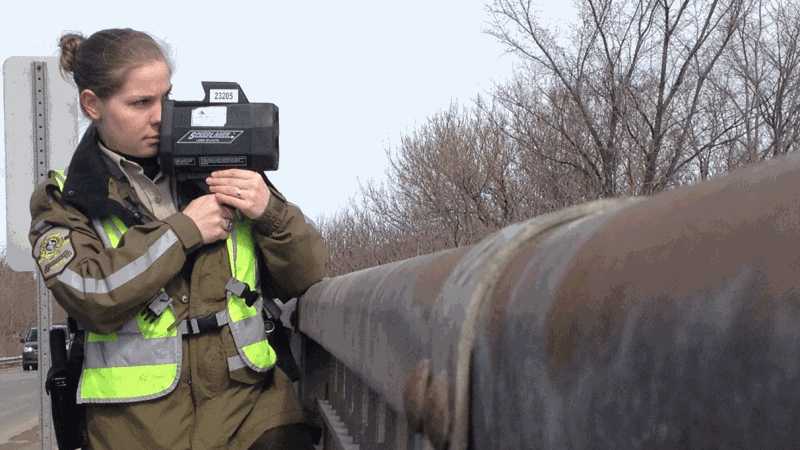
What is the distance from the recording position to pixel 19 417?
13.6 metres

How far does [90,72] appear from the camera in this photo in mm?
2441

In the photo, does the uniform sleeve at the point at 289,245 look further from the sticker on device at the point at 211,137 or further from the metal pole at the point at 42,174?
the metal pole at the point at 42,174

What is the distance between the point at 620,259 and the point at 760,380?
116mm

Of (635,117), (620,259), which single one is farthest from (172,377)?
(635,117)

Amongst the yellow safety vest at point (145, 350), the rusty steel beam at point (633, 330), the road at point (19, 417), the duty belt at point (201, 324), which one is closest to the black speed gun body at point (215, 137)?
the yellow safety vest at point (145, 350)

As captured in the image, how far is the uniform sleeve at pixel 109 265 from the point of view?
84.7 inches

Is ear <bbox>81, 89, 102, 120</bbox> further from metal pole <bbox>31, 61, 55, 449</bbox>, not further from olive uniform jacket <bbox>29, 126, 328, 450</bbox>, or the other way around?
metal pole <bbox>31, 61, 55, 449</bbox>

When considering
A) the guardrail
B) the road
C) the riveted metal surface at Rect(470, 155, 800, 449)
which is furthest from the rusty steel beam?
the guardrail

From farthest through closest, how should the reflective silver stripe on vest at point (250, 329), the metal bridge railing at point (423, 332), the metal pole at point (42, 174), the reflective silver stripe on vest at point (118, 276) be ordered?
the metal pole at point (42, 174) → the reflective silver stripe on vest at point (250, 329) → the reflective silver stripe on vest at point (118, 276) → the metal bridge railing at point (423, 332)

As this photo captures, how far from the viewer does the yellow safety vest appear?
7.38 feet

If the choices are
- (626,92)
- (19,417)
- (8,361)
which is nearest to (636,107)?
(626,92)

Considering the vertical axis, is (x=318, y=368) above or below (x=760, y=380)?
below

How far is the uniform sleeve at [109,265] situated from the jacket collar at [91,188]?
7 centimetres

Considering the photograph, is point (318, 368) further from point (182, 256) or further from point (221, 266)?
point (182, 256)
